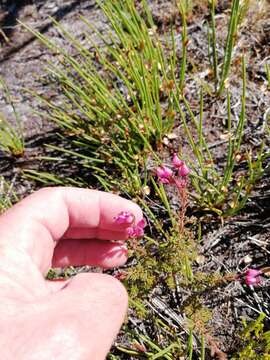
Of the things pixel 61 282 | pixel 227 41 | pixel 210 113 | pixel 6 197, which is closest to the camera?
pixel 61 282

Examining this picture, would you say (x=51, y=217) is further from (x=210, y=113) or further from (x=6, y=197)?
(x=210, y=113)

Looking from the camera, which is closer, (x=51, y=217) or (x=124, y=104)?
(x=51, y=217)

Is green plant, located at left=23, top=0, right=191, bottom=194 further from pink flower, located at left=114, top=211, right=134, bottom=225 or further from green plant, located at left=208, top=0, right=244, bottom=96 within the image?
pink flower, located at left=114, top=211, right=134, bottom=225

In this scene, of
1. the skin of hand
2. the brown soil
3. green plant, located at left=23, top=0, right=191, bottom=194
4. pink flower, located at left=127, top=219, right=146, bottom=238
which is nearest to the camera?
the skin of hand

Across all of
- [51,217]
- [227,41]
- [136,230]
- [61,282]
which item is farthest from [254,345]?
[227,41]

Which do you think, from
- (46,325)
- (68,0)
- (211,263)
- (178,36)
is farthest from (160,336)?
(68,0)

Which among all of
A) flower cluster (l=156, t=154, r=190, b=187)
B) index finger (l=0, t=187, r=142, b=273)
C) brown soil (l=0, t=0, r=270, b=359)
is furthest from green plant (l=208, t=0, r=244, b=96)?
index finger (l=0, t=187, r=142, b=273)

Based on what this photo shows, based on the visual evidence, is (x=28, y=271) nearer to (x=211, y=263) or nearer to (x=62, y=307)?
(x=62, y=307)
